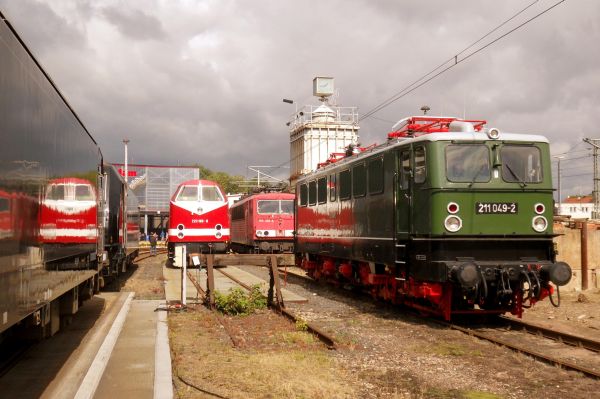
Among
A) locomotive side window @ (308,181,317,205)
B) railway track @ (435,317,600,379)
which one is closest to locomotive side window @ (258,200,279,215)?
locomotive side window @ (308,181,317,205)

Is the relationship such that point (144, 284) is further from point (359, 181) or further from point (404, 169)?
point (404, 169)

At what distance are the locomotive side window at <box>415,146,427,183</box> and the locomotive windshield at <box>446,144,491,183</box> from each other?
39 cm

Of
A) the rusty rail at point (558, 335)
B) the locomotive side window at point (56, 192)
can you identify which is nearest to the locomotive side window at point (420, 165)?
the rusty rail at point (558, 335)

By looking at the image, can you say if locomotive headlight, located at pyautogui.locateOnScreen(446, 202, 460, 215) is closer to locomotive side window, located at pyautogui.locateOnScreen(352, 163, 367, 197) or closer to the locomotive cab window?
locomotive side window, located at pyautogui.locateOnScreen(352, 163, 367, 197)

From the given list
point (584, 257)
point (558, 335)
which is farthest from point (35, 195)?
point (584, 257)

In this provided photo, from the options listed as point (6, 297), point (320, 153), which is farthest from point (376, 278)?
point (320, 153)

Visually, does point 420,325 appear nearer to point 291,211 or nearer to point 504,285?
point 504,285

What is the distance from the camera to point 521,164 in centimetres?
1091

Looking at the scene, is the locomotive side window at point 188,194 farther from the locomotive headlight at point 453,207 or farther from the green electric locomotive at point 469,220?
the locomotive headlight at point 453,207

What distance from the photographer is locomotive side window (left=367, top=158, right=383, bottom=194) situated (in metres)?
12.3

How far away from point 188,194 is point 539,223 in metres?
15.5

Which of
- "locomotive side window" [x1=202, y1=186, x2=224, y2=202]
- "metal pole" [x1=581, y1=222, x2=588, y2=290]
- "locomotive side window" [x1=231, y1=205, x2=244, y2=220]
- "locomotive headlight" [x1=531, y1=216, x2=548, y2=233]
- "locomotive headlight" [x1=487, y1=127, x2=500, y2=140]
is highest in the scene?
"locomotive headlight" [x1=487, y1=127, x2=500, y2=140]

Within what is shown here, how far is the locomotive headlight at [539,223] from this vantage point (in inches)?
419

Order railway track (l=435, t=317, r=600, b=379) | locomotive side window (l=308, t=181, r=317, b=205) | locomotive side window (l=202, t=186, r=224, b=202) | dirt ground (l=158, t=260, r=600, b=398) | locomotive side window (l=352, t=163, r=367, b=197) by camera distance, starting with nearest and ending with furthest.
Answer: dirt ground (l=158, t=260, r=600, b=398) < railway track (l=435, t=317, r=600, b=379) < locomotive side window (l=352, t=163, r=367, b=197) < locomotive side window (l=308, t=181, r=317, b=205) < locomotive side window (l=202, t=186, r=224, b=202)
